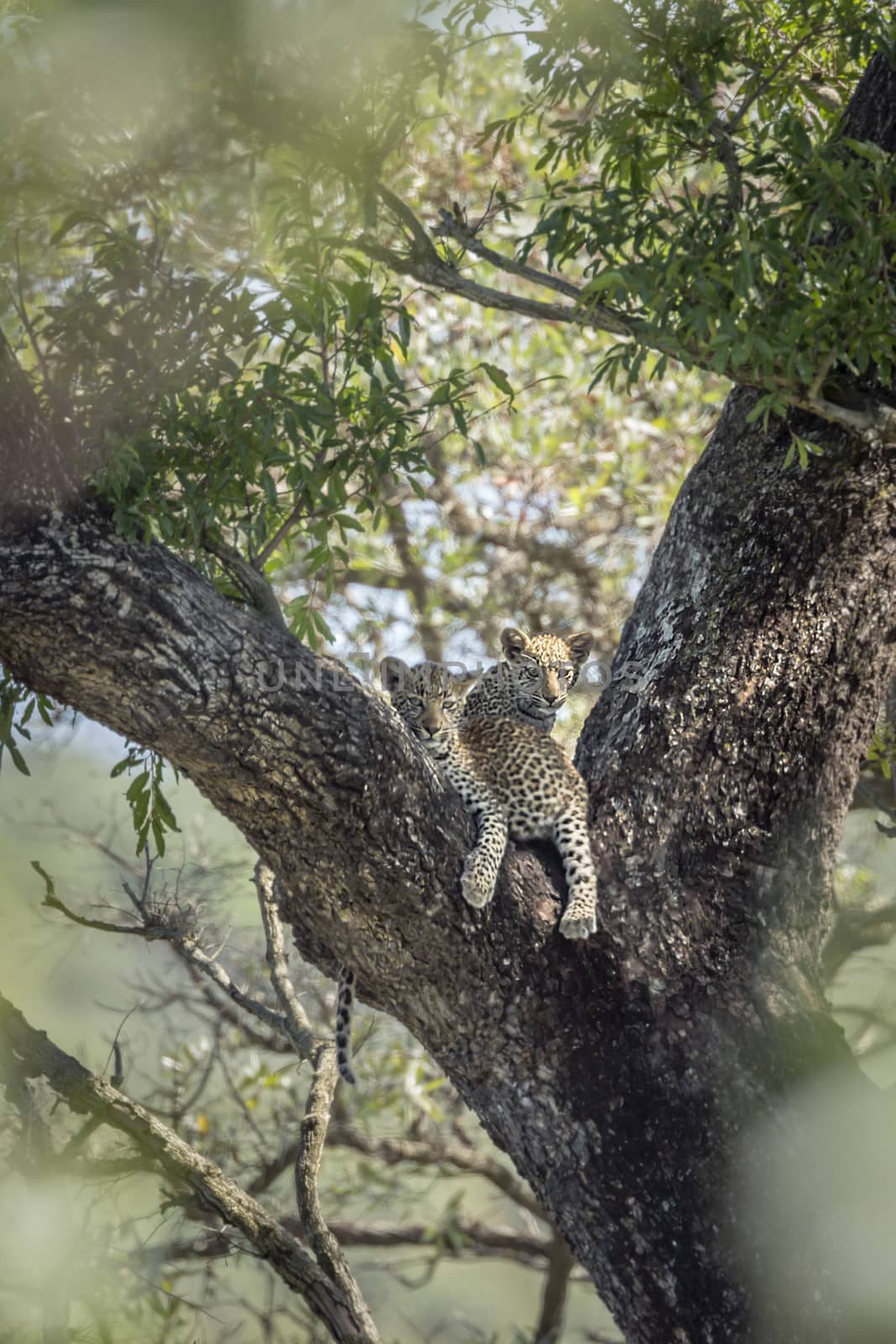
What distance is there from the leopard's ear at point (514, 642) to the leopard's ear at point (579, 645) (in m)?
0.21

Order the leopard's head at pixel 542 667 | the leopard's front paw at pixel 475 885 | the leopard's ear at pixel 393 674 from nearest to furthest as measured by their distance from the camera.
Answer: the leopard's front paw at pixel 475 885
the leopard's ear at pixel 393 674
the leopard's head at pixel 542 667

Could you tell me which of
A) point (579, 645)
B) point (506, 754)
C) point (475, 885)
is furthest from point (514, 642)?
point (475, 885)

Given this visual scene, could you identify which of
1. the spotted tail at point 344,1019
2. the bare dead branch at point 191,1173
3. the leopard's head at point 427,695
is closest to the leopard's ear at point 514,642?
the leopard's head at point 427,695

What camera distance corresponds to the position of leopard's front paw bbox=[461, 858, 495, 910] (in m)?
4.00

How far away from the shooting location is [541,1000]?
410 cm

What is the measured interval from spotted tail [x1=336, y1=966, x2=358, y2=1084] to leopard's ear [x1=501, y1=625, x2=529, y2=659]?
186 cm

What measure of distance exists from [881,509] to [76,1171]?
3548 mm

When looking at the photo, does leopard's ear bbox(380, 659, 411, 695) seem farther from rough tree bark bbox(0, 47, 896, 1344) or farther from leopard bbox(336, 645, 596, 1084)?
rough tree bark bbox(0, 47, 896, 1344)

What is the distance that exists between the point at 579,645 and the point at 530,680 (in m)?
0.33

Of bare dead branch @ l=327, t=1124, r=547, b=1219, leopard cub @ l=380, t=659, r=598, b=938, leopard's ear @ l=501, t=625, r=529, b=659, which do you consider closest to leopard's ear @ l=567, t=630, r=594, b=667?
leopard's ear @ l=501, t=625, r=529, b=659

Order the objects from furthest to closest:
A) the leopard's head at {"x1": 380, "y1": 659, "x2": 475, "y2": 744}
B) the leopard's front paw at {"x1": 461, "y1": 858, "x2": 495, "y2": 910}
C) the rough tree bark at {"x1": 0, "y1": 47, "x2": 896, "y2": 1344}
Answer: the leopard's head at {"x1": 380, "y1": 659, "x2": 475, "y2": 744} < the leopard's front paw at {"x1": 461, "y1": 858, "x2": 495, "y2": 910} < the rough tree bark at {"x1": 0, "y1": 47, "x2": 896, "y2": 1344}

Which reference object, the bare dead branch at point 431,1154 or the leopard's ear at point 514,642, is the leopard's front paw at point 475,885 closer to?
the leopard's ear at point 514,642

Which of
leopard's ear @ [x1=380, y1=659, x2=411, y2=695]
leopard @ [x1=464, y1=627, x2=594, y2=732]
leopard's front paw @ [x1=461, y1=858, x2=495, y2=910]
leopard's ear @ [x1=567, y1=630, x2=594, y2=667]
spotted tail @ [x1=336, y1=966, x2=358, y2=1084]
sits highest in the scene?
leopard's ear @ [x1=567, y1=630, x2=594, y2=667]

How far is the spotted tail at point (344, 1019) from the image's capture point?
14.6 ft
